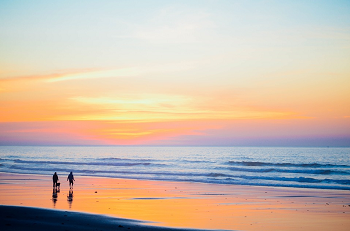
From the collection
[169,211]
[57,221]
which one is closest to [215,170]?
[169,211]

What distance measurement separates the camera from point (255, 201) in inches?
798

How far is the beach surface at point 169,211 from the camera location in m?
13.6

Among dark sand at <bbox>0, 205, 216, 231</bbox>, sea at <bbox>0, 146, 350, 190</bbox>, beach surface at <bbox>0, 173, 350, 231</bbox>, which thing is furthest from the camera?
sea at <bbox>0, 146, 350, 190</bbox>

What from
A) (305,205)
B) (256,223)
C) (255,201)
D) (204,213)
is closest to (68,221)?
(204,213)

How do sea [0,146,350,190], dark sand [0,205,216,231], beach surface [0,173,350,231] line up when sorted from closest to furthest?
1. dark sand [0,205,216,231]
2. beach surface [0,173,350,231]
3. sea [0,146,350,190]

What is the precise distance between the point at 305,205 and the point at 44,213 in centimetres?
1309

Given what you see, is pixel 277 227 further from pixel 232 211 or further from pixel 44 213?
pixel 44 213

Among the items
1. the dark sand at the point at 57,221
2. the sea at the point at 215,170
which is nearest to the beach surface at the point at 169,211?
the dark sand at the point at 57,221

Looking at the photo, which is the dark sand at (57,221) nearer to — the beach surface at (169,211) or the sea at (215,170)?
the beach surface at (169,211)

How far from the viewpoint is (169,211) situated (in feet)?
55.2

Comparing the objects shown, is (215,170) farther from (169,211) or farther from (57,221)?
(57,221)

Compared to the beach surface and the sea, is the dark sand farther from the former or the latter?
the sea

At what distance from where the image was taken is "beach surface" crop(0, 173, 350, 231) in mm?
13578

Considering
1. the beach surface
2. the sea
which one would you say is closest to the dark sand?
the beach surface
